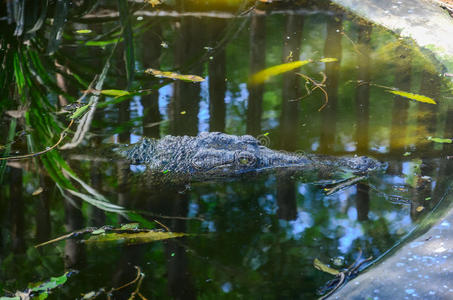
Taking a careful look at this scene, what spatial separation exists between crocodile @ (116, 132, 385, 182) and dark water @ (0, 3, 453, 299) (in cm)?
12

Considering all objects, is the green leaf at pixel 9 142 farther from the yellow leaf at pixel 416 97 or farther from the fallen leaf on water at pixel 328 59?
the yellow leaf at pixel 416 97

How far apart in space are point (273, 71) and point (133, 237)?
2.49 metres

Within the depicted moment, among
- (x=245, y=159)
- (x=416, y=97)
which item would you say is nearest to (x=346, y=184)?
(x=245, y=159)

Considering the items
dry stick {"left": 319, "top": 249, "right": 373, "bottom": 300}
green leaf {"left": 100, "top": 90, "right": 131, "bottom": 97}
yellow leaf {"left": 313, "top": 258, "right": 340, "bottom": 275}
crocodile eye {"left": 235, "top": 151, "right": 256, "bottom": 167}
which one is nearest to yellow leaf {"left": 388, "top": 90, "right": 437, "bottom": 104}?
crocodile eye {"left": 235, "top": 151, "right": 256, "bottom": 167}

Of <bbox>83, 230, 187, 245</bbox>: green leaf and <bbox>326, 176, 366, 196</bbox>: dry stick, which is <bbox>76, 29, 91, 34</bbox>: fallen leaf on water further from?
<bbox>326, 176, 366, 196</bbox>: dry stick

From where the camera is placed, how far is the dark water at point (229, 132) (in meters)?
2.83

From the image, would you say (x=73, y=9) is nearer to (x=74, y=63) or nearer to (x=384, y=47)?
(x=74, y=63)

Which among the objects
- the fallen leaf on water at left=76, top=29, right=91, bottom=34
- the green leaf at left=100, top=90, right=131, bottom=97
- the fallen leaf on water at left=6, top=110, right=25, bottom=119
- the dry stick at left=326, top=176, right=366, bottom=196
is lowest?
the dry stick at left=326, top=176, right=366, bottom=196

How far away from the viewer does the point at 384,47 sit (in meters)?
5.30

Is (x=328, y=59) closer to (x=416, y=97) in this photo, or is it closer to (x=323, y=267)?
(x=416, y=97)

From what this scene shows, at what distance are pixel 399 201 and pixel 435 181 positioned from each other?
13.7 inches

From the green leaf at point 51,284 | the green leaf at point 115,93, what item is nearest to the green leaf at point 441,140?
the green leaf at point 115,93

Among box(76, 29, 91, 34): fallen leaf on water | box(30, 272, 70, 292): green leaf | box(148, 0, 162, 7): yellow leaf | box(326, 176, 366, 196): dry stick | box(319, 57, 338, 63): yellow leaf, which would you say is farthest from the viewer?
box(148, 0, 162, 7): yellow leaf

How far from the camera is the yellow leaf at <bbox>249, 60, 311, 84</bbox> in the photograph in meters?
4.86
